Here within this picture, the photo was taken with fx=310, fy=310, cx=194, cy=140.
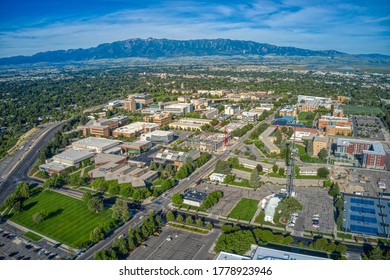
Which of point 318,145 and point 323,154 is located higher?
point 318,145

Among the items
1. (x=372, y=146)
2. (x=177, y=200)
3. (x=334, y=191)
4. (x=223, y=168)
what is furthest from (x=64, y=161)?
(x=372, y=146)

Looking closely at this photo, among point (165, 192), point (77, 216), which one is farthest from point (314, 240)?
point (77, 216)

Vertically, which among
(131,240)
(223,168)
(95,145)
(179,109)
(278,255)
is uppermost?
(278,255)

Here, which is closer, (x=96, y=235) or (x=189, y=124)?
(x=96, y=235)

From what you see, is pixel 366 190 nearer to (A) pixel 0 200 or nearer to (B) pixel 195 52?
(A) pixel 0 200

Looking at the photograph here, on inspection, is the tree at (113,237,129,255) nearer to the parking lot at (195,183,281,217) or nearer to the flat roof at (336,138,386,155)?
the parking lot at (195,183,281,217)

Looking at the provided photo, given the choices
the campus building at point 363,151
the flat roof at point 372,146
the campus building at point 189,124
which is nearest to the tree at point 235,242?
the campus building at point 363,151

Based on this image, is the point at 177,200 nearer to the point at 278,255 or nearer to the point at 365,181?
the point at 278,255

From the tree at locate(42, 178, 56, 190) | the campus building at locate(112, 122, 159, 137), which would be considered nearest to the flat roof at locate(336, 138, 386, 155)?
the campus building at locate(112, 122, 159, 137)
